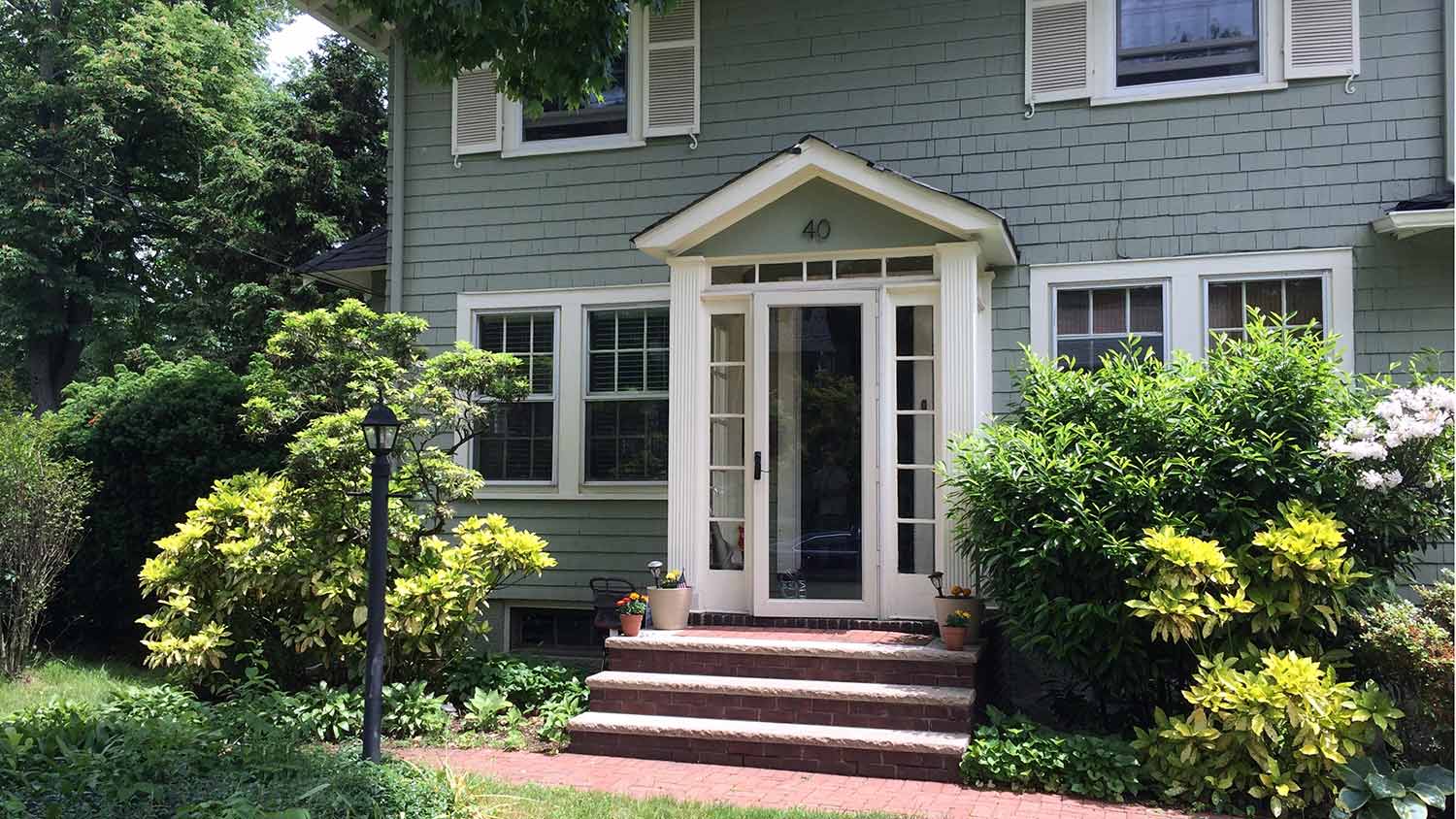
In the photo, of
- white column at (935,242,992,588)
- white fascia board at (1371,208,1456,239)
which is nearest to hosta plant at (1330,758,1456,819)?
white column at (935,242,992,588)

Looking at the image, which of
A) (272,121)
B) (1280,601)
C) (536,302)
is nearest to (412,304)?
(536,302)

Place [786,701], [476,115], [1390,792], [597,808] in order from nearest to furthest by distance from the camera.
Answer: [1390,792] → [597,808] → [786,701] → [476,115]

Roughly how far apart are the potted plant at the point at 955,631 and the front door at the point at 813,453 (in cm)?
68

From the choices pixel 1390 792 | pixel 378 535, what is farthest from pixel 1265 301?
pixel 378 535

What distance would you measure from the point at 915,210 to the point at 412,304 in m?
4.48

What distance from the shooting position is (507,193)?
904cm

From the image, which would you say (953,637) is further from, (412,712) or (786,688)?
(412,712)

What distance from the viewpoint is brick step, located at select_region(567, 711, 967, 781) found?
591 cm

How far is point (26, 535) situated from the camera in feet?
26.9

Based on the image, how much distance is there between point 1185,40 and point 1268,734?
4.77m

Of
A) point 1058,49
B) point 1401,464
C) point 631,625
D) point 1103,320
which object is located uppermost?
point 1058,49

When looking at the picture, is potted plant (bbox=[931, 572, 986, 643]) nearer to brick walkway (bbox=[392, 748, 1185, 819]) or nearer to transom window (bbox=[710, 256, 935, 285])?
brick walkway (bbox=[392, 748, 1185, 819])

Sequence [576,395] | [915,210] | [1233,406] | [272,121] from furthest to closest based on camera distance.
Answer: [272,121] → [576,395] → [915,210] → [1233,406]

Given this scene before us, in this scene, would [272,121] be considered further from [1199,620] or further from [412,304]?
[1199,620]
